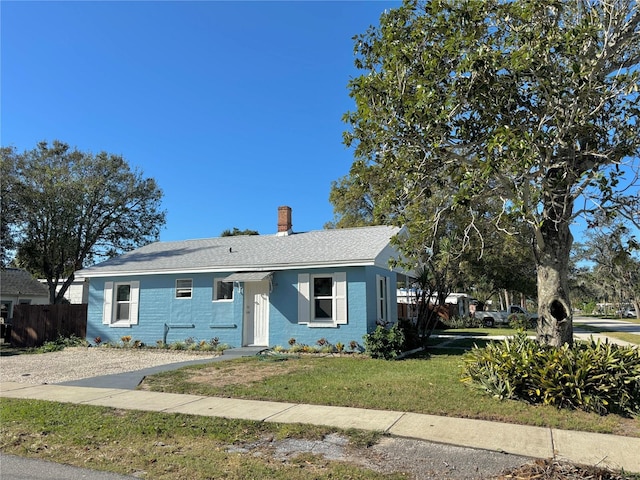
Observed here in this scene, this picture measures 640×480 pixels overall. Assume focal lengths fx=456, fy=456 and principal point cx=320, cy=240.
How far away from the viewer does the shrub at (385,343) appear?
13209 mm

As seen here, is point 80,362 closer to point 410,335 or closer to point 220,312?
point 220,312

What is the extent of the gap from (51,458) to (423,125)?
7.27 m

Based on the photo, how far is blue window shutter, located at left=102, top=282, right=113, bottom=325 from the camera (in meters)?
17.8

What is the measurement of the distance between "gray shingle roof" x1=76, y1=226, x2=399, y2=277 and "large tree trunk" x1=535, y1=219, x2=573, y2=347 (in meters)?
5.97

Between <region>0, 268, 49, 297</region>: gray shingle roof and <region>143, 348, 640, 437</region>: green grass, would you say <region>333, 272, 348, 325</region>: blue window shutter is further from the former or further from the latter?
<region>0, 268, 49, 297</region>: gray shingle roof

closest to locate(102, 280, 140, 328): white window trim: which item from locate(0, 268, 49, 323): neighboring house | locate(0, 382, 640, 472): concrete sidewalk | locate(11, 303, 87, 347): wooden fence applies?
locate(11, 303, 87, 347): wooden fence

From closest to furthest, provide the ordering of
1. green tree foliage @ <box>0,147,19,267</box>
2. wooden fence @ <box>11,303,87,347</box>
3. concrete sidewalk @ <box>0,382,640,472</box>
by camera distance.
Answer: concrete sidewalk @ <box>0,382,640,472</box> → wooden fence @ <box>11,303,87,347</box> → green tree foliage @ <box>0,147,19,267</box>

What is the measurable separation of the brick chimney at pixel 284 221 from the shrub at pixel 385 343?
760 cm

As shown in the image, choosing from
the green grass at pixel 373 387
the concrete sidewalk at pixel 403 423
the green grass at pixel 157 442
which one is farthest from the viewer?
the green grass at pixel 373 387

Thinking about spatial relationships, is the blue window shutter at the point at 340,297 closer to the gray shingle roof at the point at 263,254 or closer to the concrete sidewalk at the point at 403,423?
the gray shingle roof at the point at 263,254

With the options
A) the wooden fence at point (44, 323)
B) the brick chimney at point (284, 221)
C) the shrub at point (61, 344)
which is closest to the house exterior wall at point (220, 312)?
the shrub at point (61, 344)

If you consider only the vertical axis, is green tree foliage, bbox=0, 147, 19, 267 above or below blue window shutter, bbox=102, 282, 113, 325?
above

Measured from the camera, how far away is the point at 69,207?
22.6 meters

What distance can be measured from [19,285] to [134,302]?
19464mm
